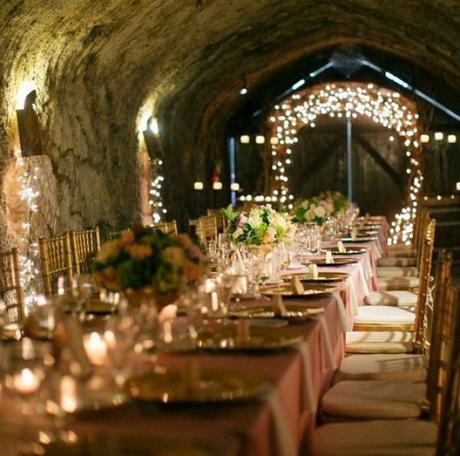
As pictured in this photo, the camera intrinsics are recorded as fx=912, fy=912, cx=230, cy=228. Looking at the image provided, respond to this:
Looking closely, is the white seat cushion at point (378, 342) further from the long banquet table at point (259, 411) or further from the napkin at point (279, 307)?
the napkin at point (279, 307)

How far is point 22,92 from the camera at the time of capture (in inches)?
342

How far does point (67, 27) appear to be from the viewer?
29.4ft

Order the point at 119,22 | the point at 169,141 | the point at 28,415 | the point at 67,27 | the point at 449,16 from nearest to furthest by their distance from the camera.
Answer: the point at 28,415 → the point at 67,27 → the point at 119,22 → the point at 449,16 → the point at 169,141

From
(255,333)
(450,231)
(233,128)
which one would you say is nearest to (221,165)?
(233,128)

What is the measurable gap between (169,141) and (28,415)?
496 inches

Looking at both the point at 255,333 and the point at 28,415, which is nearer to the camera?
the point at 28,415

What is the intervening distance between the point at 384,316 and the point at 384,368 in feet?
5.58

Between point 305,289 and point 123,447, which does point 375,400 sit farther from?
point 123,447

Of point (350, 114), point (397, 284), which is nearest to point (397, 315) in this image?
point (397, 284)

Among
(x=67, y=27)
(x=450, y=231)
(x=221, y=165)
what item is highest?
(x=67, y=27)

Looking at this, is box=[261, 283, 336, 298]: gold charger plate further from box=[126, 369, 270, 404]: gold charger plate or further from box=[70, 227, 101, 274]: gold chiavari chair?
box=[70, 227, 101, 274]: gold chiavari chair

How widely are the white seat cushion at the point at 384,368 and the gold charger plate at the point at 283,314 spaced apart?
21.4 inches

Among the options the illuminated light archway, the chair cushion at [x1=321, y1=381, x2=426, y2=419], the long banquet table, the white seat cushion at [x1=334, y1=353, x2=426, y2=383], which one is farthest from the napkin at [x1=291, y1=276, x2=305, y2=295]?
the illuminated light archway

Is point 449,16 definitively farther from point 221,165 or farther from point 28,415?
point 28,415
